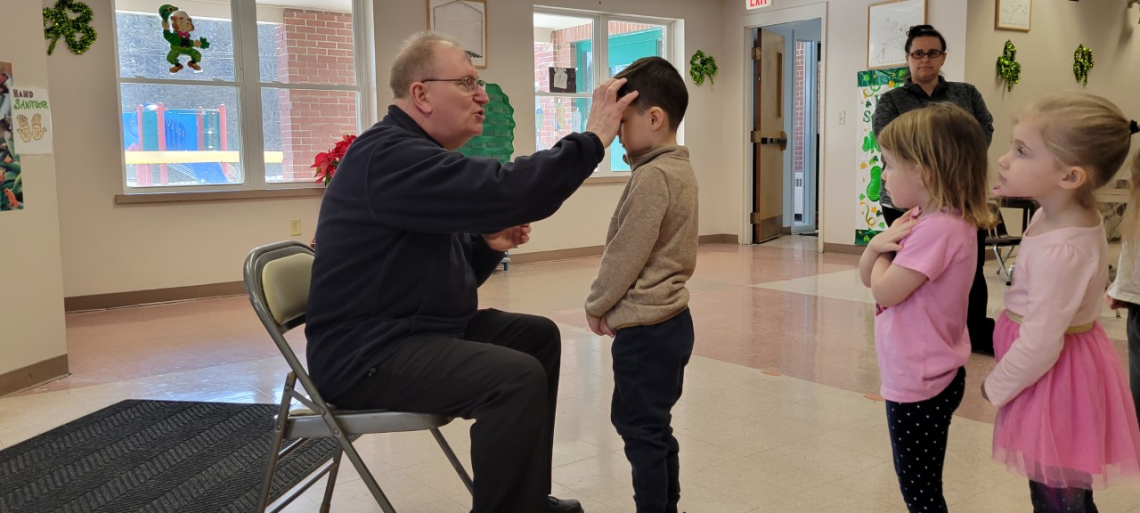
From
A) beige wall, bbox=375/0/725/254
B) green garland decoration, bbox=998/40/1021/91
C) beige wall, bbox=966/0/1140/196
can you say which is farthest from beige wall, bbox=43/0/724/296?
green garland decoration, bbox=998/40/1021/91

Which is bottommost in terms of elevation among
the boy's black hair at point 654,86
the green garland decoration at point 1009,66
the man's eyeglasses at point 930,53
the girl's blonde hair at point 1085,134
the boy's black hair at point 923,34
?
the girl's blonde hair at point 1085,134

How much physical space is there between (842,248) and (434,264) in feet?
23.0

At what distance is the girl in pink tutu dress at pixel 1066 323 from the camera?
→ 4.95 ft

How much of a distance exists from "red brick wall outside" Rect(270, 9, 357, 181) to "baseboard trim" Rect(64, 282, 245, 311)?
0.97 metres

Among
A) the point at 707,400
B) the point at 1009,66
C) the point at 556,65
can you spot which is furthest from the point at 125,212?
the point at 1009,66

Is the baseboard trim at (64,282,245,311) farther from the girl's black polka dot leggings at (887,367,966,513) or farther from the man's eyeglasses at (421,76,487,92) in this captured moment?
the girl's black polka dot leggings at (887,367,966,513)

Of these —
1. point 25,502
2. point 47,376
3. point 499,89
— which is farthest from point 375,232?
point 499,89

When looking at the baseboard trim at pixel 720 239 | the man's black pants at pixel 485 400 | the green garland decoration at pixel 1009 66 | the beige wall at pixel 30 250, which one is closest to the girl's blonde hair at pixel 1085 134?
the man's black pants at pixel 485 400

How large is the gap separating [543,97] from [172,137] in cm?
326

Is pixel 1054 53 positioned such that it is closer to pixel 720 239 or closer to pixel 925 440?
pixel 720 239

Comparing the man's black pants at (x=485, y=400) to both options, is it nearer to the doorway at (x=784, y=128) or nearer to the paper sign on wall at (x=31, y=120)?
the paper sign on wall at (x=31, y=120)

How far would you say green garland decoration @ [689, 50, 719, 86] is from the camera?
348 inches

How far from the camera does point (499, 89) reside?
24.3ft

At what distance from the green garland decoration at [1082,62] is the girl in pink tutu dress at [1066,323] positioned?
7.60 m
